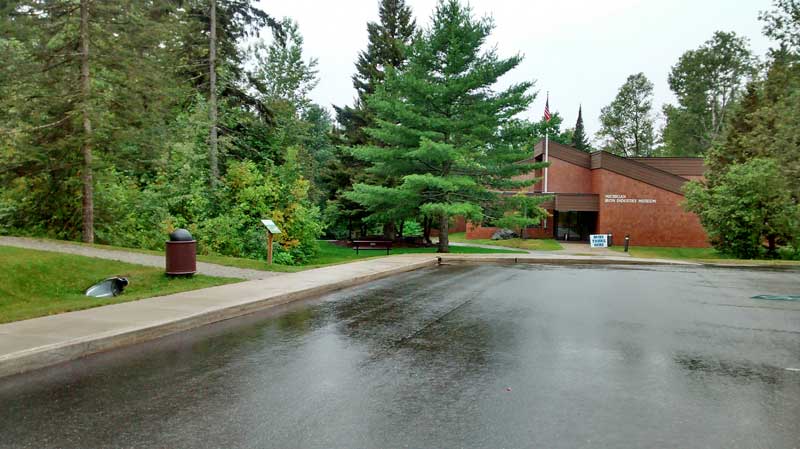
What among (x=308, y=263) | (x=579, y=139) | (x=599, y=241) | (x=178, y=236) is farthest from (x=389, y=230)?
(x=579, y=139)

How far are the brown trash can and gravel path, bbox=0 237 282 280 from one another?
883 millimetres

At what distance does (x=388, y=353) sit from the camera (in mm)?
5996

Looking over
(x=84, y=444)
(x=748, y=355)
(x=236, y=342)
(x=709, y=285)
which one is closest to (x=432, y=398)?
(x=84, y=444)

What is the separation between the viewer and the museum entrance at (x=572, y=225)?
45.2 meters

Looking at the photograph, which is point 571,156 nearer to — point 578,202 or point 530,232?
point 578,202

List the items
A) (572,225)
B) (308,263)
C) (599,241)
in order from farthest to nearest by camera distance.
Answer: (572,225) < (599,241) < (308,263)

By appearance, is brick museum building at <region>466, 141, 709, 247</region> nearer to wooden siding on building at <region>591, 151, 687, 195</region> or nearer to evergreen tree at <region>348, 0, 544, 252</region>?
wooden siding on building at <region>591, 151, 687, 195</region>

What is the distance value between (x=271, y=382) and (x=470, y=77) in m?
22.6

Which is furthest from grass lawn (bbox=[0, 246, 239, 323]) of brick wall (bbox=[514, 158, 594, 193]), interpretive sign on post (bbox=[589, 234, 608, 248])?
brick wall (bbox=[514, 158, 594, 193])

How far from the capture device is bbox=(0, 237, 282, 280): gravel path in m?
12.8

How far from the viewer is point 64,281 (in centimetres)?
1048

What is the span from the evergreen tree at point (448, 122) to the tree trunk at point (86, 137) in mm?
11717

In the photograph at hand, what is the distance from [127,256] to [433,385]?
40.4 feet

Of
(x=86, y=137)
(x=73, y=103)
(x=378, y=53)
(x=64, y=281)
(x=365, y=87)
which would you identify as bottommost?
(x=64, y=281)
